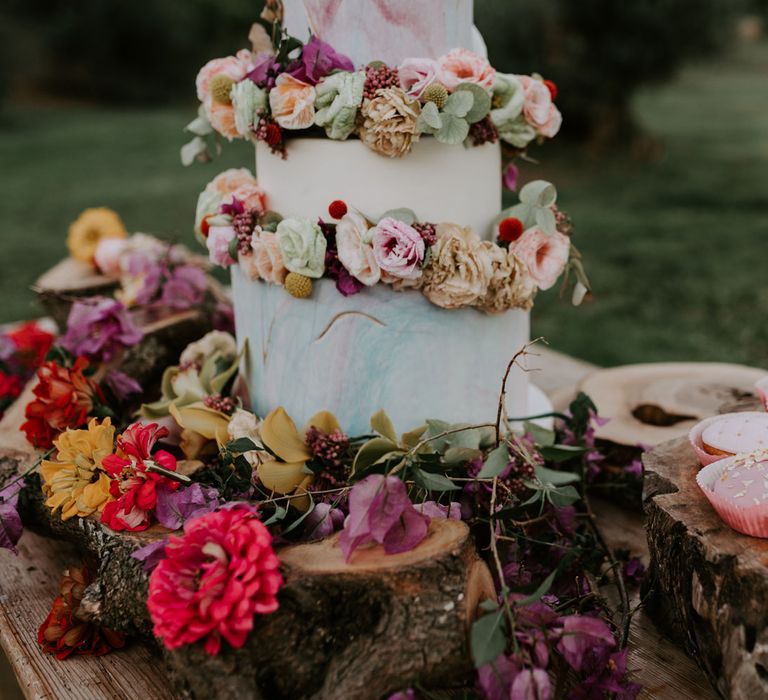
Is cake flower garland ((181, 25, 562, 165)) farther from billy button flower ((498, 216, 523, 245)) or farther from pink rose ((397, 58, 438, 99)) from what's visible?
billy button flower ((498, 216, 523, 245))

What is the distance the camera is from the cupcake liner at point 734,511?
1.48 m

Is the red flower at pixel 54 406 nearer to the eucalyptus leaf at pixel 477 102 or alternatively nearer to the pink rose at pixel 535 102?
the eucalyptus leaf at pixel 477 102

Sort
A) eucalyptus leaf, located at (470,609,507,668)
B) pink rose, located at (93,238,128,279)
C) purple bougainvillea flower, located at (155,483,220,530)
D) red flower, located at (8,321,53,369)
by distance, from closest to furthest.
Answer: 1. eucalyptus leaf, located at (470,609,507,668)
2. purple bougainvillea flower, located at (155,483,220,530)
3. red flower, located at (8,321,53,369)
4. pink rose, located at (93,238,128,279)

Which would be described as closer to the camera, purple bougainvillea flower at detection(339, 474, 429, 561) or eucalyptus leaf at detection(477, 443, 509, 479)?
purple bougainvillea flower at detection(339, 474, 429, 561)

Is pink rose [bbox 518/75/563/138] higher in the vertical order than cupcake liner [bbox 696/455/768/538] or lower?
higher

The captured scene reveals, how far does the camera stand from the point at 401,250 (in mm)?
1814

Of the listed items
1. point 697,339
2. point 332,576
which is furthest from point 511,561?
point 697,339

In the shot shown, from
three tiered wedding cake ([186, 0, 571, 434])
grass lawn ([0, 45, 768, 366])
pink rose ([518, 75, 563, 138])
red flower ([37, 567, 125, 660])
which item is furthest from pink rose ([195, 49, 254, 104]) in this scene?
grass lawn ([0, 45, 768, 366])

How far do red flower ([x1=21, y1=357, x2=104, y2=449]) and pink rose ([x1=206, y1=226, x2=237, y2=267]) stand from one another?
469 mm

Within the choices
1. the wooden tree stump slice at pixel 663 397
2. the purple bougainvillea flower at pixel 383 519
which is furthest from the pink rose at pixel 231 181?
the wooden tree stump slice at pixel 663 397

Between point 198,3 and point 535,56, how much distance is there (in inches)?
373

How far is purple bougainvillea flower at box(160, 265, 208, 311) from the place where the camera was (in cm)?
278

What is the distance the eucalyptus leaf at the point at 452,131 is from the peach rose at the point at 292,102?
27 cm

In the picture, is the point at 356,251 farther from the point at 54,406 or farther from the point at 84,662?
the point at 84,662
